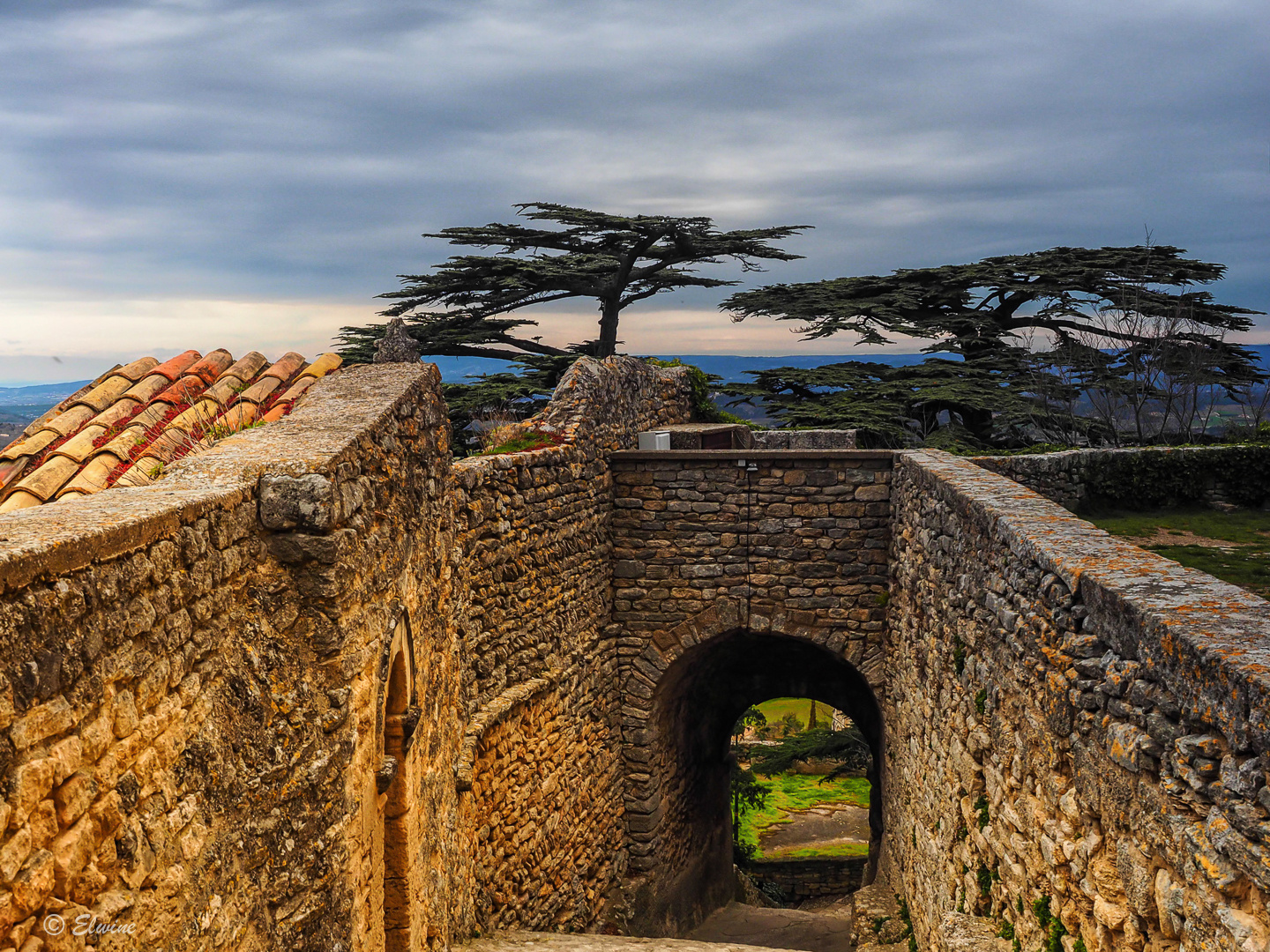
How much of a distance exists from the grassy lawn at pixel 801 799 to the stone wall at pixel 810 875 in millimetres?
738

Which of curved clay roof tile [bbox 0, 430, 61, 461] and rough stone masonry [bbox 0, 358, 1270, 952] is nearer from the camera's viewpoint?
rough stone masonry [bbox 0, 358, 1270, 952]

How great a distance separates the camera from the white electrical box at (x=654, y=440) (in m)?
11.2

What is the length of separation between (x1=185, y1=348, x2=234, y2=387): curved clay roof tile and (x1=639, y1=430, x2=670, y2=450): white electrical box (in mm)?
4917

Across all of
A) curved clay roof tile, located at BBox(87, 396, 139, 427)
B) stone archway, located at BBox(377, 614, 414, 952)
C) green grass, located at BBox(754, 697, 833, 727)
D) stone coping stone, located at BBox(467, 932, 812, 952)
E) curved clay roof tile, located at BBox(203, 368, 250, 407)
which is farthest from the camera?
green grass, located at BBox(754, 697, 833, 727)

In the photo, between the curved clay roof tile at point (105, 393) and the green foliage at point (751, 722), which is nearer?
the curved clay roof tile at point (105, 393)

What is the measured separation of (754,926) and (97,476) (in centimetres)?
1040

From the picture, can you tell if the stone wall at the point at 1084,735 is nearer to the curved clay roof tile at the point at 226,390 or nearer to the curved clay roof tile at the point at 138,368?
the curved clay roof tile at the point at 226,390

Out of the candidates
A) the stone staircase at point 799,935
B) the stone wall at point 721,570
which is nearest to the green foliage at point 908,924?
the stone staircase at point 799,935

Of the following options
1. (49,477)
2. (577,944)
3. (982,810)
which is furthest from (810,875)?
(49,477)

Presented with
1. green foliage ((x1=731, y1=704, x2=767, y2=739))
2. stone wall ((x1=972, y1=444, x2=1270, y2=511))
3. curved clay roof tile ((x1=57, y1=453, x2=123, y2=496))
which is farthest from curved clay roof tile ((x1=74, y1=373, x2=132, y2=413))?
green foliage ((x1=731, y1=704, x2=767, y2=739))

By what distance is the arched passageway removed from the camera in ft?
34.9

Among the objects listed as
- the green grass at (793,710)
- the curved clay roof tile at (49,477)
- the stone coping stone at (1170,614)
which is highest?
the curved clay roof tile at (49,477)

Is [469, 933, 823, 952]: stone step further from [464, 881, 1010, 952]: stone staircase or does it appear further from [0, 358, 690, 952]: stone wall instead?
[0, 358, 690, 952]: stone wall

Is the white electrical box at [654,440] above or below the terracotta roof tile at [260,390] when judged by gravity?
below
